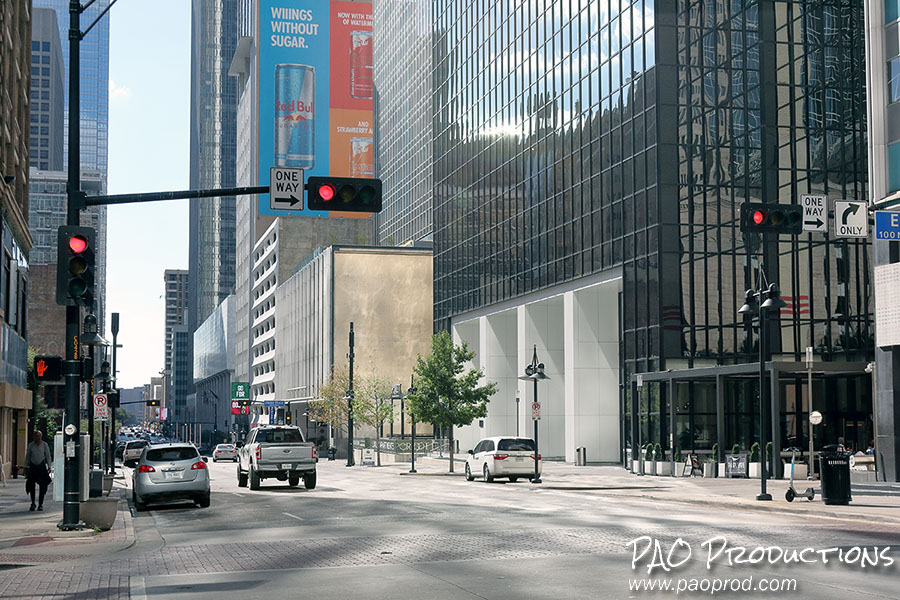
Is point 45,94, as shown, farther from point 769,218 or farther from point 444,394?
point 769,218

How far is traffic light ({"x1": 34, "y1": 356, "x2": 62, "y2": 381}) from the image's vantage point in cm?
2128

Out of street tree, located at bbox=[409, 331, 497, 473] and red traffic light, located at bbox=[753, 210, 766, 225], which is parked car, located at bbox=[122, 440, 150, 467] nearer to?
street tree, located at bbox=[409, 331, 497, 473]

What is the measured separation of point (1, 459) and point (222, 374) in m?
151

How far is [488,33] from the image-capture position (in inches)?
2862

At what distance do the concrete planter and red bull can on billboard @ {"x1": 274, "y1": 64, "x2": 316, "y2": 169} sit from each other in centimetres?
12919

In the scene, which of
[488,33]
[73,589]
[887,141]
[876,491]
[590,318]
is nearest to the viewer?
[73,589]

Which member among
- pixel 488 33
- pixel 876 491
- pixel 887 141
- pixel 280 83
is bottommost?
pixel 876 491

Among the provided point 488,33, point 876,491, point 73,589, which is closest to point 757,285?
point 876,491

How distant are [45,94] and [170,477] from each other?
7192 inches

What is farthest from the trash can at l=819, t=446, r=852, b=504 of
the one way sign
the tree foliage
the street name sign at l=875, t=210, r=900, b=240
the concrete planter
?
the tree foliage

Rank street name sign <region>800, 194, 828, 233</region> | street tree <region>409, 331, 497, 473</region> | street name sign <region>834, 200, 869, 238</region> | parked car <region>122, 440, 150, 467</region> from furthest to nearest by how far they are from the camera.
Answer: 1. parked car <region>122, 440, 150, 467</region>
2. street tree <region>409, 331, 497, 473</region>
3. street name sign <region>834, 200, 869, 238</region>
4. street name sign <region>800, 194, 828, 233</region>

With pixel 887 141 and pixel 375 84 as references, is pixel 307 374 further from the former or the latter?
pixel 887 141

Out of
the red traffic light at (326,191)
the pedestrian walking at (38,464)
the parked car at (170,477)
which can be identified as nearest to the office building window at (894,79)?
the red traffic light at (326,191)

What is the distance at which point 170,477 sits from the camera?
91.6 feet
